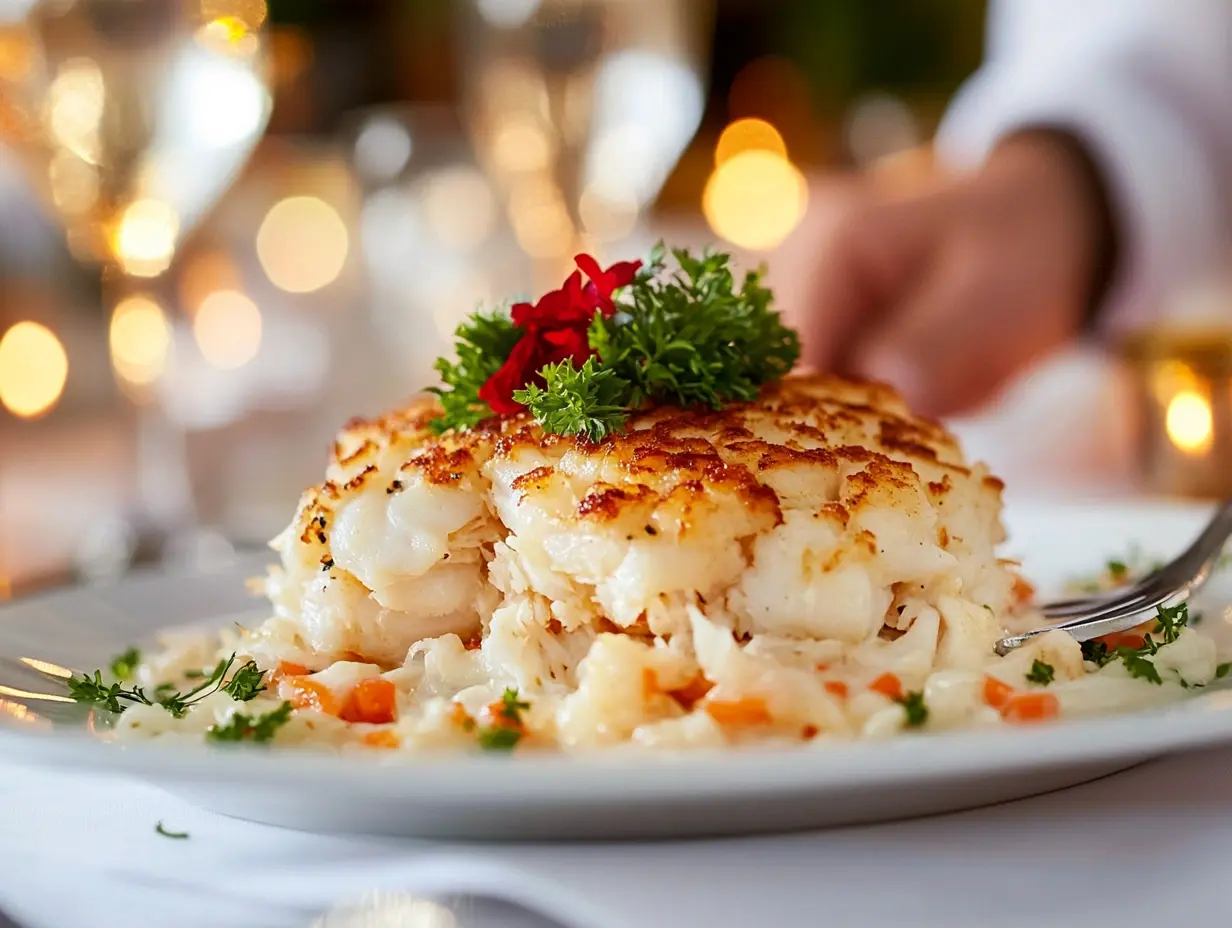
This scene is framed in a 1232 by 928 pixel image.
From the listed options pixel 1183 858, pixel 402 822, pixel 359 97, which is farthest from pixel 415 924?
pixel 359 97

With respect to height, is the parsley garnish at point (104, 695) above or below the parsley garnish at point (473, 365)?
below

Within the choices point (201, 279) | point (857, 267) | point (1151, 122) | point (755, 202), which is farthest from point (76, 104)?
point (755, 202)

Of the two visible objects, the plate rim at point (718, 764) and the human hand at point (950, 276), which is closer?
the plate rim at point (718, 764)

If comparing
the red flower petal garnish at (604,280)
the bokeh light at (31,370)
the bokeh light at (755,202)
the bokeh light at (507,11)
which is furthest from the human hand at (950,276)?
the bokeh light at (31,370)

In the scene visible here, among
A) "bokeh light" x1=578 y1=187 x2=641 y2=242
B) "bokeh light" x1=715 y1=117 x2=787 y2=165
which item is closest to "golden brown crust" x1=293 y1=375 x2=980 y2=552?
"bokeh light" x1=578 y1=187 x2=641 y2=242

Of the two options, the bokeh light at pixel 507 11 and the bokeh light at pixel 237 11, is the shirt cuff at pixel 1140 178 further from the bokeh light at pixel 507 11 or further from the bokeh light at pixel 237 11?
the bokeh light at pixel 237 11

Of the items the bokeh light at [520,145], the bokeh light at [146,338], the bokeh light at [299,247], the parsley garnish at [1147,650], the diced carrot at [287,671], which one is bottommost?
the parsley garnish at [1147,650]

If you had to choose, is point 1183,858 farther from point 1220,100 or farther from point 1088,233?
point 1220,100
